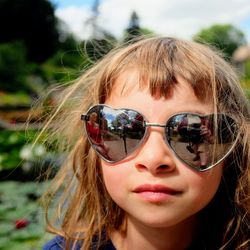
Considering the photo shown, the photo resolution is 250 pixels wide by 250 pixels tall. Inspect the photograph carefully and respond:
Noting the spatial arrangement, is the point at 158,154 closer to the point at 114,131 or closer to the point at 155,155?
the point at 155,155

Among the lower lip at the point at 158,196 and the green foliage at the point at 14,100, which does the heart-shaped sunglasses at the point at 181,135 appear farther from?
the green foliage at the point at 14,100

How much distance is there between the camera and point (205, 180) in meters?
1.40

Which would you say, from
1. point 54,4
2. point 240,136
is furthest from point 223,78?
point 54,4

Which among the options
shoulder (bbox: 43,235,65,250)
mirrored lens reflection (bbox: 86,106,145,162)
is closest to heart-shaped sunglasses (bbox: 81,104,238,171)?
mirrored lens reflection (bbox: 86,106,145,162)

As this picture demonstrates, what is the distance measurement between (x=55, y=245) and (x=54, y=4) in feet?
120

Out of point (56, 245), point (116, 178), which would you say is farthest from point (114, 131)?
point (56, 245)

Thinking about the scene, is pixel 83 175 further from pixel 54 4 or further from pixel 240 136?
pixel 54 4

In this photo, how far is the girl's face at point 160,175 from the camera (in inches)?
52.8

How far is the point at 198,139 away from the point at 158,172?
156 millimetres

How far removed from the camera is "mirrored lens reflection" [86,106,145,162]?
1396mm

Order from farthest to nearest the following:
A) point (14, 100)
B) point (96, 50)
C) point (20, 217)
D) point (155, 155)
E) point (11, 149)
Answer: point (14, 100)
point (11, 149)
point (20, 217)
point (96, 50)
point (155, 155)

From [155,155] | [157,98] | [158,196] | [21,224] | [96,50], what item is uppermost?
[96,50]

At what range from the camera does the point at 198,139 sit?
4.60 ft

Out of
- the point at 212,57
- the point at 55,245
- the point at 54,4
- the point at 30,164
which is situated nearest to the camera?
the point at 212,57
